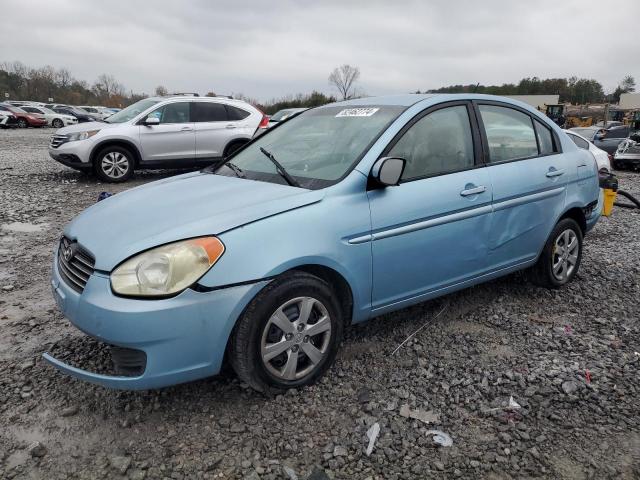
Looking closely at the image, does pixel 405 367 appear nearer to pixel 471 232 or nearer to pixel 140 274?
pixel 471 232

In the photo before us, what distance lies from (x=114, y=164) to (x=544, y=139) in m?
8.04

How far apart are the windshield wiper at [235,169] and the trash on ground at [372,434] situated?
1.80m

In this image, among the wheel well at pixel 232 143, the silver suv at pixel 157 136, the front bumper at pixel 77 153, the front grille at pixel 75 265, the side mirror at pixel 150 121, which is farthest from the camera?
the wheel well at pixel 232 143

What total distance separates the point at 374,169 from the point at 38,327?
2.66m

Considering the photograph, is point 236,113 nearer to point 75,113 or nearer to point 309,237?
point 309,237

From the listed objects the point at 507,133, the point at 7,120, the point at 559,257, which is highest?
the point at 7,120

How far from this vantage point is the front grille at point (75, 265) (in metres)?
2.60

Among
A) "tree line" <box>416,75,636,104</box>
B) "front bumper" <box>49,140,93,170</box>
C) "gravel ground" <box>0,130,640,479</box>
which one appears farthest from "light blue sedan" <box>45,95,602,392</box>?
"tree line" <box>416,75,636,104</box>

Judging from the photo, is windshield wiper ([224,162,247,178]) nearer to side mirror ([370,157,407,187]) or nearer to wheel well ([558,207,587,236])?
side mirror ([370,157,407,187])

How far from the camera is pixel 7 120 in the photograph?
33.8 metres

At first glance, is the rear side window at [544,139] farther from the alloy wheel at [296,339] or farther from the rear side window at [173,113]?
the rear side window at [173,113]

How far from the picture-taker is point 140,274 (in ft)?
7.95

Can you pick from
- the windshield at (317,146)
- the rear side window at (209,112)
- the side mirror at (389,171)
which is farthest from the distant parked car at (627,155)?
the side mirror at (389,171)

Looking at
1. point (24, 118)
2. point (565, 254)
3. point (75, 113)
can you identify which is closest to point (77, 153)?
point (565, 254)
